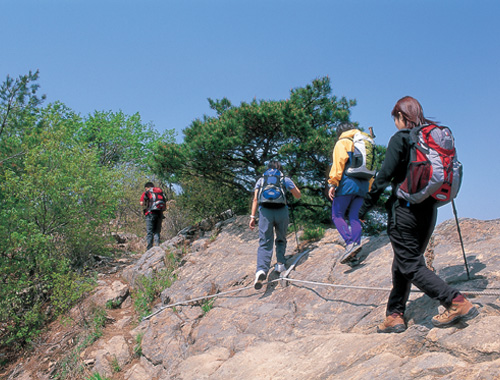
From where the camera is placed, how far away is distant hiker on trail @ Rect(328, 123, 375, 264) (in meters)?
4.96

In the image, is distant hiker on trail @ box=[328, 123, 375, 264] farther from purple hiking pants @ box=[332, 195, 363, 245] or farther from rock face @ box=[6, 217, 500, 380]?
rock face @ box=[6, 217, 500, 380]

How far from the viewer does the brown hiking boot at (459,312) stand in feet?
9.19

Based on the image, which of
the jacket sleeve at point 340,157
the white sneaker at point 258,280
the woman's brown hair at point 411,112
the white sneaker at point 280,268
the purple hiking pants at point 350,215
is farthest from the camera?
the white sneaker at point 280,268

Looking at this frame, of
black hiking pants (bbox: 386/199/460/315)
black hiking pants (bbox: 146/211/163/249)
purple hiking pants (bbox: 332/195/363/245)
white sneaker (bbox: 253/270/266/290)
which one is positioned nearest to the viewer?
black hiking pants (bbox: 386/199/460/315)

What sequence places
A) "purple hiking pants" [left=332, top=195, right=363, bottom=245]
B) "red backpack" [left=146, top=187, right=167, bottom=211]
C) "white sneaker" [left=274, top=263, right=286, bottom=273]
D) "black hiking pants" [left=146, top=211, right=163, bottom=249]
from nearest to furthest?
"purple hiking pants" [left=332, top=195, right=363, bottom=245], "white sneaker" [left=274, top=263, right=286, bottom=273], "red backpack" [left=146, top=187, right=167, bottom=211], "black hiking pants" [left=146, top=211, right=163, bottom=249]

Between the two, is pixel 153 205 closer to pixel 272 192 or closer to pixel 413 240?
pixel 272 192

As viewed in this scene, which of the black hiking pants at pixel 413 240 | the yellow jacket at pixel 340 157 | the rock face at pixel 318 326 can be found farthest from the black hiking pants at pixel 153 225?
the black hiking pants at pixel 413 240

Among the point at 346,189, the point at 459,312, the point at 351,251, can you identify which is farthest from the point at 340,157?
the point at 459,312

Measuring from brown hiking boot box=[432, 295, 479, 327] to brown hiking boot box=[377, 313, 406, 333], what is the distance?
385 millimetres

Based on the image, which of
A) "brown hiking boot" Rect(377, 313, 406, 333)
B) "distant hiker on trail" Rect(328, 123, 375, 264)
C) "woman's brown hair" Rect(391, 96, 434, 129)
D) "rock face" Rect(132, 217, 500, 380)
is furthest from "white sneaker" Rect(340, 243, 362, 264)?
"woman's brown hair" Rect(391, 96, 434, 129)

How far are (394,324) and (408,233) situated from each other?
0.80 m

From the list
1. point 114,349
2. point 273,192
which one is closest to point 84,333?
point 114,349

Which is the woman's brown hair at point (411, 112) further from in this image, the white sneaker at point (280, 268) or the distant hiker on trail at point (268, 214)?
the white sneaker at point (280, 268)

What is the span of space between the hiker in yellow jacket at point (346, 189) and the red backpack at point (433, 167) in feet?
6.47
